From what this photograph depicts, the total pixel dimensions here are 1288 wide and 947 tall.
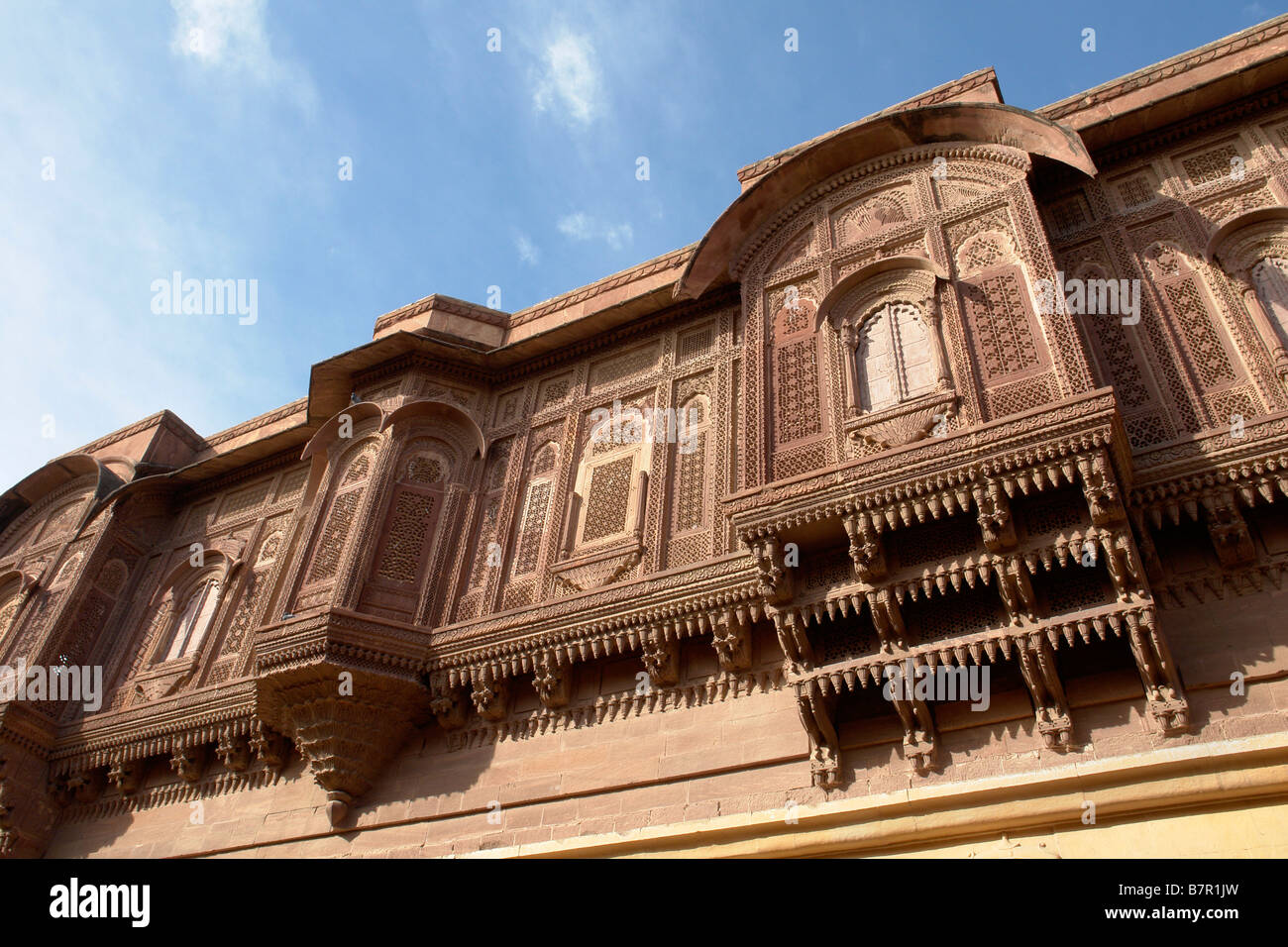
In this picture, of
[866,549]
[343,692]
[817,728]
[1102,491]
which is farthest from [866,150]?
[343,692]

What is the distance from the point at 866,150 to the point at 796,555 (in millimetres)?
3932


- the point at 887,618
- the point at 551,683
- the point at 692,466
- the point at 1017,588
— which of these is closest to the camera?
the point at 1017,588

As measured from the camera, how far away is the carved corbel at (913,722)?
5.82m

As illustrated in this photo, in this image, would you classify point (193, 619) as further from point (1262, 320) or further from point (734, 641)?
point (1262, 320)

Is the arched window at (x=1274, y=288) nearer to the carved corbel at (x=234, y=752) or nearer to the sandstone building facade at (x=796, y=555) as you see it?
the sandstone building facade at (x=796, y=555)

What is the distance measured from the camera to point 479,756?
751cm

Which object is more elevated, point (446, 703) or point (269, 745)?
point (446, 703)

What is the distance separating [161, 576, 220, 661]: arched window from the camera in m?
10.1

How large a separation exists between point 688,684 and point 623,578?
3.54 feet

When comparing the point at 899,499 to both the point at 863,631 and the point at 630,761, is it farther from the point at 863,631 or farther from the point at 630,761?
the point at 630,761

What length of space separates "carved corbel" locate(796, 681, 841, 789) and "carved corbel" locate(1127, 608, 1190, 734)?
1749 millimetres

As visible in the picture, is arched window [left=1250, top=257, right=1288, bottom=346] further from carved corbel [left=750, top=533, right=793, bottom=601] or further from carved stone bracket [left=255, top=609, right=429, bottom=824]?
carved stone bracket [left=255, top=609, right=429, bottom=824]

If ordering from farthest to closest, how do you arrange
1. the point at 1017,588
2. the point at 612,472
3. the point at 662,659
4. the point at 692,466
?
1. the point at 612,472
2. the point at 692,466
3. the point at 662,659
4. the point at 1017,588

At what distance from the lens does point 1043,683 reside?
5609mm
